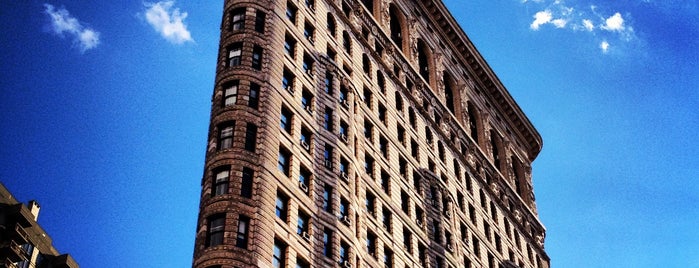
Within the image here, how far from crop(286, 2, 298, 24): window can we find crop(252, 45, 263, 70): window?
6.86 m

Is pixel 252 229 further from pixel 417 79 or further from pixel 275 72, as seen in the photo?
pixel 417 79

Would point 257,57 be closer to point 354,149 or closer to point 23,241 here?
point 354,149

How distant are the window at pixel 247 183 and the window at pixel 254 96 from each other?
17.7ft

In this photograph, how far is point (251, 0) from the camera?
2813 inches

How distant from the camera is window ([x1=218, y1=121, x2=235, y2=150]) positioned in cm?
6109

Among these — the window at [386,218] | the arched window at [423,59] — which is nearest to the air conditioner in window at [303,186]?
the window at [386,218]

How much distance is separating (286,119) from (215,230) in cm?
1200

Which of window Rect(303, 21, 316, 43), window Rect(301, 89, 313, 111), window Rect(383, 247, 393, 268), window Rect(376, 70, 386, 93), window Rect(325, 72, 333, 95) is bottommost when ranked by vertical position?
window Rect(383, 247, 393, 268)

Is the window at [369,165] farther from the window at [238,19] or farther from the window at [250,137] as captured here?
the window at [250,137]

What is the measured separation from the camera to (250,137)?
61.7 m

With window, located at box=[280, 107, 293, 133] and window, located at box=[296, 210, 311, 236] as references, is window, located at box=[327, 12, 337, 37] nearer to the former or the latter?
window, located at box=[280, 107, 293, 133]

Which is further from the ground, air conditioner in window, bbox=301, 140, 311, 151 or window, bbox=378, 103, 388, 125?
window, bbox=378, 103, 388, 125

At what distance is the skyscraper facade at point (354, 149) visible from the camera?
59.4 m

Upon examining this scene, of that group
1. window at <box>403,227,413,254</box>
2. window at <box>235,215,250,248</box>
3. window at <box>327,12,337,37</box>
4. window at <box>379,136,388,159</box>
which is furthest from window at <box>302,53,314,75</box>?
window at <box>235,215,250,248</box>
